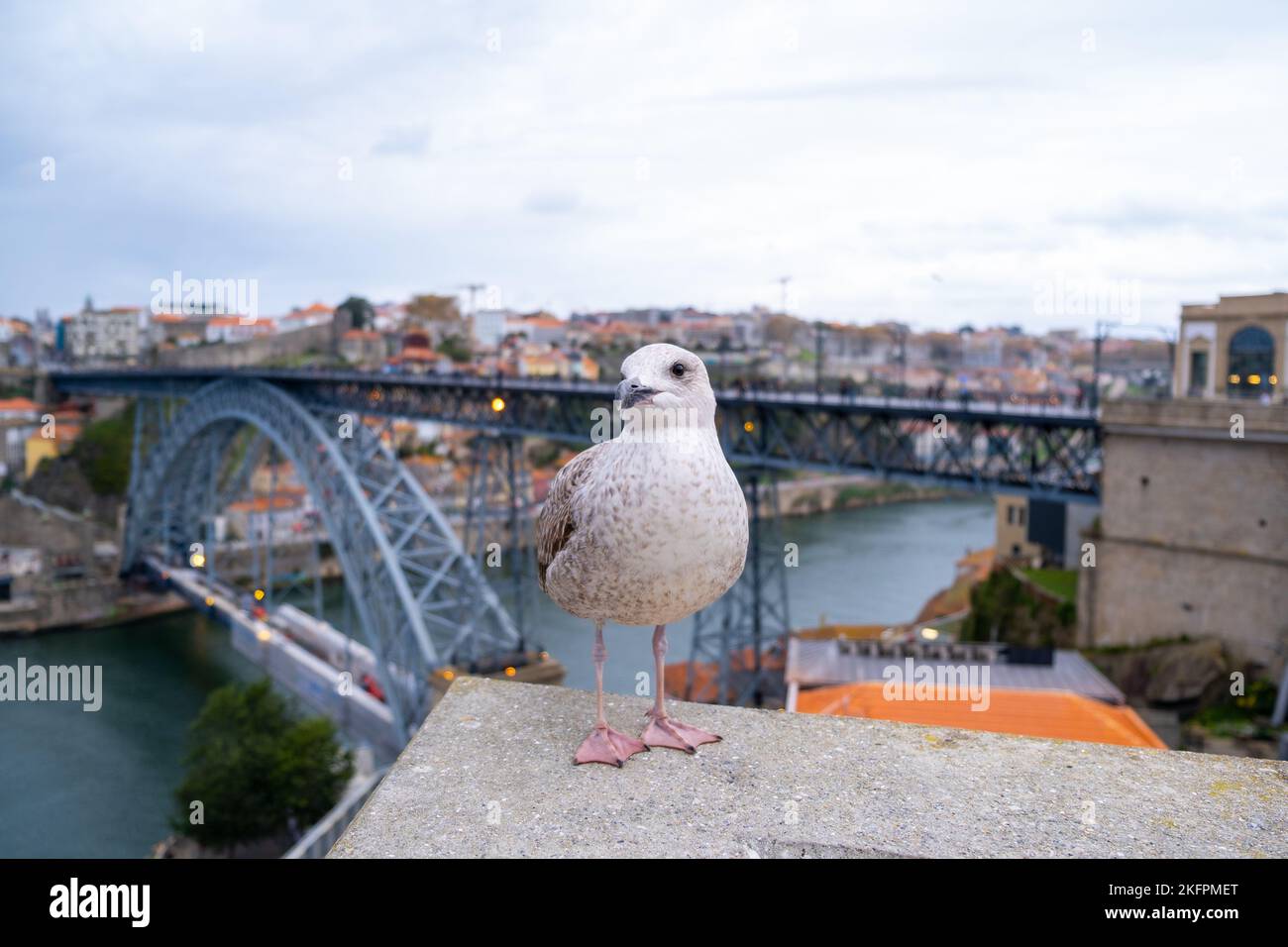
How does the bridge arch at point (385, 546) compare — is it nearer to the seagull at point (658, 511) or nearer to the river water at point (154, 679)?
the river water at point (154, 679)

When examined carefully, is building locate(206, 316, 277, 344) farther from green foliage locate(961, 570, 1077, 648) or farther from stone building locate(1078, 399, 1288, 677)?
stone building locate(1078, 399, 1288, 677)

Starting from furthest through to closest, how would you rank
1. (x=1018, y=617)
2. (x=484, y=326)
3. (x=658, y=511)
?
1. (x=484, y=326)
2. (x=1018, y=617)
3. (x=658, y=511)

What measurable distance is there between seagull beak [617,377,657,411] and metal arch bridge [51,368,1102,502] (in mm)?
10571

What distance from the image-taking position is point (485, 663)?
49.1ft

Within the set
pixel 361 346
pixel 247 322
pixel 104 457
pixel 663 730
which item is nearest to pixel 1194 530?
pixel 663 730

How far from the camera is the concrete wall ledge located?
2012mm

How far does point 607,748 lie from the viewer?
7.82ft

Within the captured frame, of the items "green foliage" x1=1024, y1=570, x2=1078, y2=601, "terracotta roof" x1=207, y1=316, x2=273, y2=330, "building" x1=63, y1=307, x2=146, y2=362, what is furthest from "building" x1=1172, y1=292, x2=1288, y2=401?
"building" x1=63, y1=307, x2=146, y2=362

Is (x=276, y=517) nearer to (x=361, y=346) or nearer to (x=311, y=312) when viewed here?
(x=361, y=346)

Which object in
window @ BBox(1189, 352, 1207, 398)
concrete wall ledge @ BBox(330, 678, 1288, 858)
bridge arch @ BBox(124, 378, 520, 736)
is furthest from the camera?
window @ BBox(1189, 352, 1207, 398)

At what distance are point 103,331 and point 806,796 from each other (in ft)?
195
